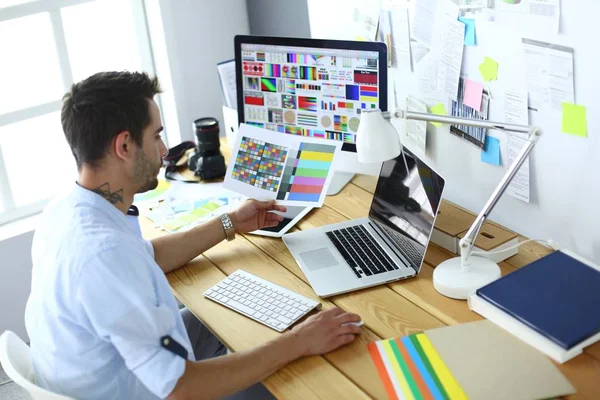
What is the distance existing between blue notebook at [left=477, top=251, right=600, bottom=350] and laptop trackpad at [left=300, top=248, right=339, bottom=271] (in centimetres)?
43

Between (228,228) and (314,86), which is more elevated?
(314,86)

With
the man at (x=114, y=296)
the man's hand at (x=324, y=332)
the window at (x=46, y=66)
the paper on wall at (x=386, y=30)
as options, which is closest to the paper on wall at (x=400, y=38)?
the paper on wall at (x=386, y=30)

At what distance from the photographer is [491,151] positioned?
194 cm

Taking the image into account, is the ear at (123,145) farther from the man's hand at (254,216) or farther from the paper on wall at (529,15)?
the paper on wall at (529,15)

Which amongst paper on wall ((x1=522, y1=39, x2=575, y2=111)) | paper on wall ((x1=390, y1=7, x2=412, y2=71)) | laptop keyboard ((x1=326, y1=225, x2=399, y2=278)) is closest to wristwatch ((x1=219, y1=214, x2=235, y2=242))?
laptop keyboard ((x1=326, y1=225, x2=399, y2=278))

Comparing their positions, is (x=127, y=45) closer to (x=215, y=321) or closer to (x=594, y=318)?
(x=215, y=321)

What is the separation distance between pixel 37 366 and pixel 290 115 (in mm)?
1093

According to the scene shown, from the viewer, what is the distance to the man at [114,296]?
4.72 feet

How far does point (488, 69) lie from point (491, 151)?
23cm

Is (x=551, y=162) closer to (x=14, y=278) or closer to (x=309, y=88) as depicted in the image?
(x=309, y=88)

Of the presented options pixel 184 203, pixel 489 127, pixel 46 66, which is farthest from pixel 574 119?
pixel 46 66

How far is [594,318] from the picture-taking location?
1.50m

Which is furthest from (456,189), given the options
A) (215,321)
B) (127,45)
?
(127,45)

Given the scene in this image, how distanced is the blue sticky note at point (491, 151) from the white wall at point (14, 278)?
1.79 meters
